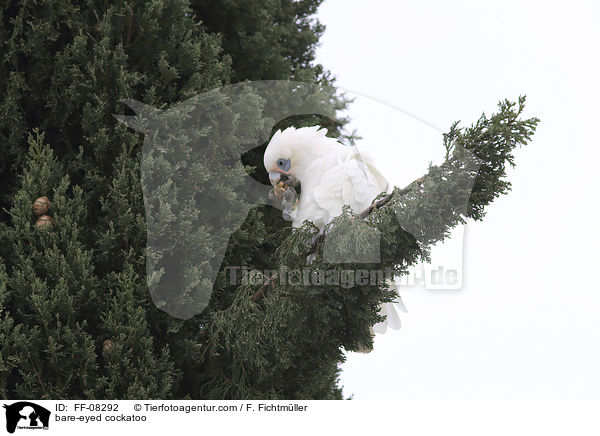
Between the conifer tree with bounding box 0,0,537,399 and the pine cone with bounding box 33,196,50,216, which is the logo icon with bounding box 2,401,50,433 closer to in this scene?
the conifer tree with bounding box 0,0,537,399

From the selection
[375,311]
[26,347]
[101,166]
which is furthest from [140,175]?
[375,311]

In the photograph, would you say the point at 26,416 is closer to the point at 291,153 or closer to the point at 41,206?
the point at 41,206

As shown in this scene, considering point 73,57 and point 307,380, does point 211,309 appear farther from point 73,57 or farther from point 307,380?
point 73,57

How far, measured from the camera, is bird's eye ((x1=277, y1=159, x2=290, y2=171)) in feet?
10.8

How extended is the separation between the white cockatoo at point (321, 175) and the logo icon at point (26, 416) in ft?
4.49

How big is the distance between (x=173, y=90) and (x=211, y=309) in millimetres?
1101

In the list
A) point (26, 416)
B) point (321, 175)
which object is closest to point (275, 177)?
point (321, 175)

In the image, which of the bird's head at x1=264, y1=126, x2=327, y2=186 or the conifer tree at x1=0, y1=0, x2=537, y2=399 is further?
the bird's head at x1=264, y1=126, x2=327, y2=186

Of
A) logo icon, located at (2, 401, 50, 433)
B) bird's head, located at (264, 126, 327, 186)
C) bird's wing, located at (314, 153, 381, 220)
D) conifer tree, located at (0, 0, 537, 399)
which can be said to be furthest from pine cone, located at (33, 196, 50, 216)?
bird's wing, located at (314, 153, 381, 220)

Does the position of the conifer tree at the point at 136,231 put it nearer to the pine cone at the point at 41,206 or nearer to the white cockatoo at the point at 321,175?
the pine cone at the point at 41,206

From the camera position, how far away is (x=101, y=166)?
344 centimetres

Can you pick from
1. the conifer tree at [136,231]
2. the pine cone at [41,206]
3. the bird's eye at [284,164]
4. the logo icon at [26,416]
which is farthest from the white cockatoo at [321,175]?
the logo icon at [26,416]

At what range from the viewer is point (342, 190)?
10.6 ft

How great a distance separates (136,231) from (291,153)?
2.59ft
